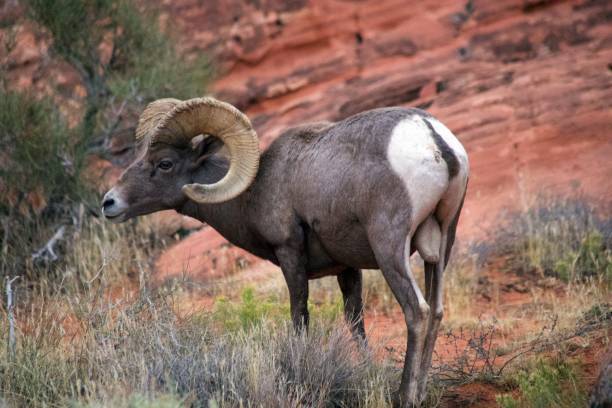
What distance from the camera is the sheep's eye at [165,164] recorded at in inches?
261

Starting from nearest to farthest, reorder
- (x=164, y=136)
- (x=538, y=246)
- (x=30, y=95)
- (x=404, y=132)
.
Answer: (x=404, y=132) → (x=164, y=136) → (x=538, y=246) → (x=30, y=95)

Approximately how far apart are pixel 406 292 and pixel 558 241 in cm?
493

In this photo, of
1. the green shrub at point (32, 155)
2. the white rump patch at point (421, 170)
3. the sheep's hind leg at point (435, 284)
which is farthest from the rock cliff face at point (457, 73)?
the white rump patch at point (421, 170)

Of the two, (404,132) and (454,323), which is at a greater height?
(404,132)

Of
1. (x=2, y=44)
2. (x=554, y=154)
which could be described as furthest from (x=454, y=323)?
(x=2, y=44)

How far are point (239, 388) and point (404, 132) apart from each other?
197 centimetres

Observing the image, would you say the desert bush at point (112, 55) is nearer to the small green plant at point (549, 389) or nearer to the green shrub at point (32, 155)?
the green shrub at point (32, 155)

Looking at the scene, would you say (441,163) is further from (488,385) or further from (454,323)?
(454,323)

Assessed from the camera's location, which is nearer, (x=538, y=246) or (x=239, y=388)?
(x=239, y=388)

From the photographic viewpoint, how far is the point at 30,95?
11.4 m

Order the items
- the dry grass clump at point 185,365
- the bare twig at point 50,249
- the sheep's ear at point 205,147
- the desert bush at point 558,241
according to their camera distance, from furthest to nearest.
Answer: the bare twig at point 50,249 → the desert bush at point 558,241 → the sheep's ear at point 205,147 → the dry grass clump at point 185,365

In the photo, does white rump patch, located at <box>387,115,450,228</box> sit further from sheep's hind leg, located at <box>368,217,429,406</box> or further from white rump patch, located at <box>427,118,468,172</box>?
sheep's hind leg, located at <box>368,217,429,406</box>

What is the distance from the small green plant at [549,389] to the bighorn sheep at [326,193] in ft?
2.12

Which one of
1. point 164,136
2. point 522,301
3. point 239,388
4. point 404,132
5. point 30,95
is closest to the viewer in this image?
point 239,388
